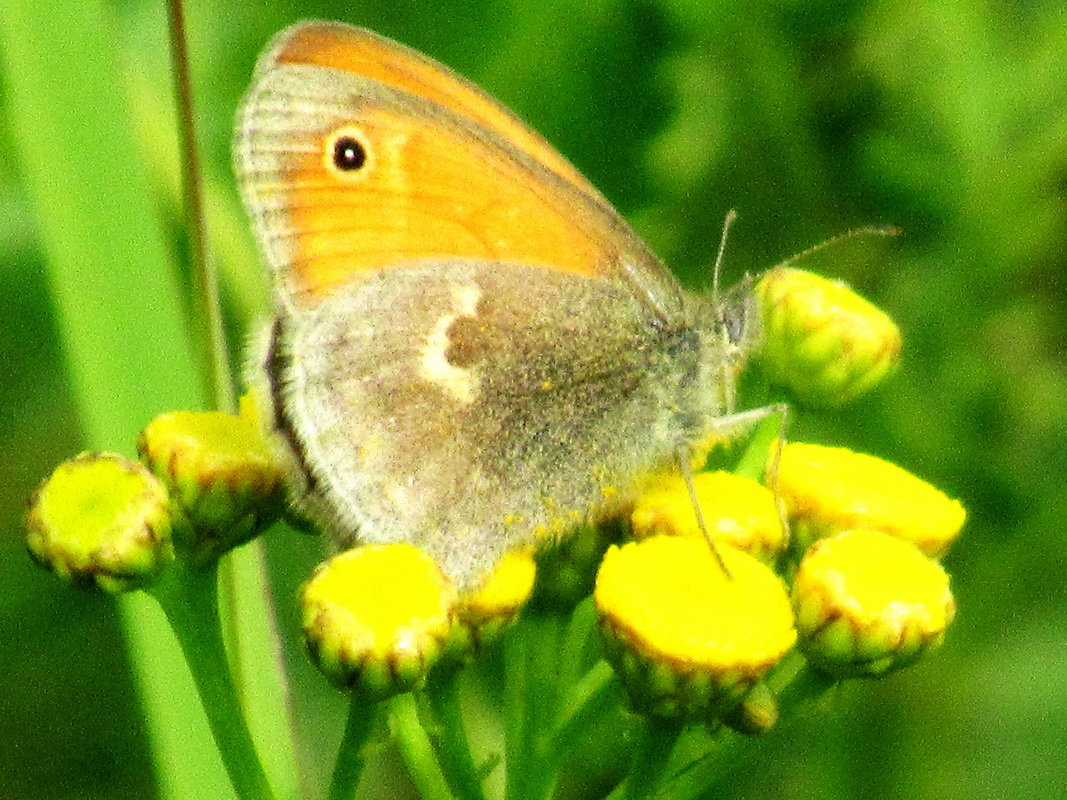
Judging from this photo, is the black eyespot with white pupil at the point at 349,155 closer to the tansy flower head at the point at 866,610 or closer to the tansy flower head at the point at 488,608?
the tansy flower head at the point at 488,608

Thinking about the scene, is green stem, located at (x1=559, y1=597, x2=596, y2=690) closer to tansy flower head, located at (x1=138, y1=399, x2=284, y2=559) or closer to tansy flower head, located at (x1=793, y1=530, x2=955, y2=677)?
tansy flower head, located at (x1=793, y1=530, x2=955, y2=677)

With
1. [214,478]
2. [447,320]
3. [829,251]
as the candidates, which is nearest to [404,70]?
[447,320]

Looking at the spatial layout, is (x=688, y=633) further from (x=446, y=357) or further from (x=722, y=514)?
(x=446, y=357)

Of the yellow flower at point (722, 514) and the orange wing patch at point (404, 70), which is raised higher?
the orange wing patch at point (404, 70)

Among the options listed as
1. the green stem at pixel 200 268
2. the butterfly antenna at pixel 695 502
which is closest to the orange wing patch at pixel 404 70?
the green stem at pixel 200 268

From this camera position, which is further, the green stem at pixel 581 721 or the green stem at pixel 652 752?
the green stem at pixel 581 721

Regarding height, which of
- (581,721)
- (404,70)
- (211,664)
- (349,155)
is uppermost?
(404,70)

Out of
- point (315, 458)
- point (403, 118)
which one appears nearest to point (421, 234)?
point (403, 118)
